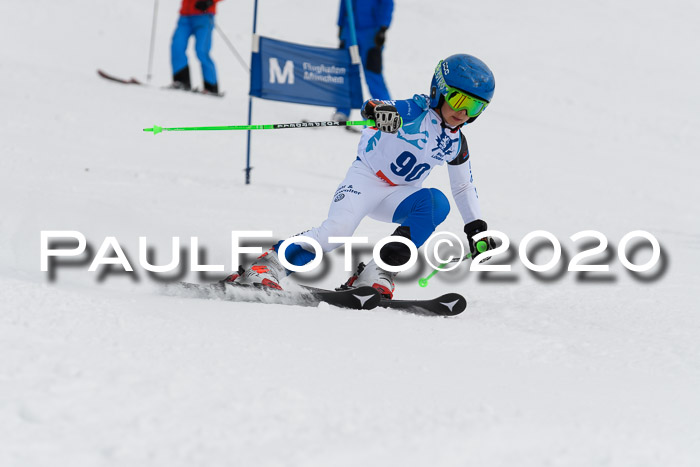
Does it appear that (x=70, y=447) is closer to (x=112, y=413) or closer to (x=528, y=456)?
(x=112, y=413)

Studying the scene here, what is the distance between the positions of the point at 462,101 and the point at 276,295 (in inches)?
51.0

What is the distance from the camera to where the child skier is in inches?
149

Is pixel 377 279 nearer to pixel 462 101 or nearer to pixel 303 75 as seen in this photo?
pixel 462 101

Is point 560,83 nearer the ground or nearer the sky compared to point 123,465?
nearer the sky

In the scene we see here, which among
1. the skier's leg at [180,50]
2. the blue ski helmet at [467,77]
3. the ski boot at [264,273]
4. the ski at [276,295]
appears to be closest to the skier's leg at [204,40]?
the skier's leg at [180,50]

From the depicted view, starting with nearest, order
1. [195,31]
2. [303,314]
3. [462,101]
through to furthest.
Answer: [303,314] < [462,101] < [195,31]

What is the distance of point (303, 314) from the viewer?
10.9ft

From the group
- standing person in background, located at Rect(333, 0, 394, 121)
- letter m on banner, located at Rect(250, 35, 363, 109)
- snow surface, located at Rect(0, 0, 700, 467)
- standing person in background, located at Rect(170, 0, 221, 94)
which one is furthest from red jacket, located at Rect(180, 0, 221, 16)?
letter m on banner, located at Rect(250, 35, 363, 109)

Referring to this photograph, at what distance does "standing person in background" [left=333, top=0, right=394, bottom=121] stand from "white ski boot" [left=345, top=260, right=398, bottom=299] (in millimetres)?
4552

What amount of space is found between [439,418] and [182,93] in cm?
854

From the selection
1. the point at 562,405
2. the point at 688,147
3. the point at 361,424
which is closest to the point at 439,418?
the point at 361,424

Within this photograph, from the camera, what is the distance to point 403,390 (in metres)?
2.38

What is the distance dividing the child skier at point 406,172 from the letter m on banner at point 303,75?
8.14 ft

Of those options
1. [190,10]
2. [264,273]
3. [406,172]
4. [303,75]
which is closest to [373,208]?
[406,172]
